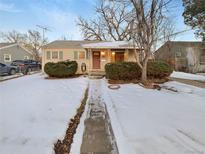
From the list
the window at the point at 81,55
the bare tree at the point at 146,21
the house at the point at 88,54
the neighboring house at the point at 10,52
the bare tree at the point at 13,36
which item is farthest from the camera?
the bare tree at the point at 13,36

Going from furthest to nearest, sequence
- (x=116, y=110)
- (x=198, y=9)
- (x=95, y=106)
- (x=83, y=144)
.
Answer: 1. (x=198, y=9)
2. (x=95, y=106)
3. (x=116, y=110)
4. (x=83, y=144)

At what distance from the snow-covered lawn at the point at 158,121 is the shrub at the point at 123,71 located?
4.40m

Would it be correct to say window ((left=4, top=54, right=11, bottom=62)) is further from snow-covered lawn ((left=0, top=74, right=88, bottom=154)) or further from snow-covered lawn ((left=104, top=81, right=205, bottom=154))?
snow-covered lawn ((left=104, top=81, right=205, bottom=154))

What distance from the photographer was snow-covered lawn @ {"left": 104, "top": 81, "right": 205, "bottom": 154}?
5.13 m

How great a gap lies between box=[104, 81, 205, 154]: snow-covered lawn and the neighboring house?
28.7 meters

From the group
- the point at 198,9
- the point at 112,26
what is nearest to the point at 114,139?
the point at 198,9

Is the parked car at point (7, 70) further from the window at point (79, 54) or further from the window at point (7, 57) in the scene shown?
the window at point (7, 57)

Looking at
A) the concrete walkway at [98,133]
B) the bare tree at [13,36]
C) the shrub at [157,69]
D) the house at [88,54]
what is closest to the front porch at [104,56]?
the house at [88,54]

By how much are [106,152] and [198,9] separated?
759 inches

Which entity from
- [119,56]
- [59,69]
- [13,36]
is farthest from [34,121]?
[13,36]

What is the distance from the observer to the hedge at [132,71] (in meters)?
16.3

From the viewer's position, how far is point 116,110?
28.3 ft

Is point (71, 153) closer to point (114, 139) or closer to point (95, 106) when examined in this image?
point (114, 139)

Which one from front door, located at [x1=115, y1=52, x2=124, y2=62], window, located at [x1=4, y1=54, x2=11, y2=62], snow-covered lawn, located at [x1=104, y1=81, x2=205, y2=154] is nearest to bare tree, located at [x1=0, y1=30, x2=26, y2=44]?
window, located at [x1=4, y1=54, x2=11, y2=62]
